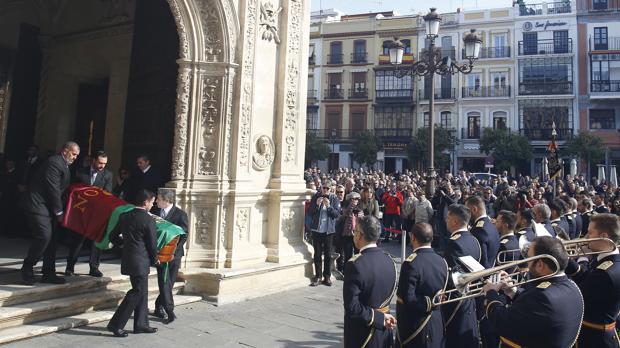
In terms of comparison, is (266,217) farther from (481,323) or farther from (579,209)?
(579,209)

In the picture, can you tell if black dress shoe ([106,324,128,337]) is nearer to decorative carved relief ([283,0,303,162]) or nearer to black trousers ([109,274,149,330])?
black trousers ([109,274,149,330])

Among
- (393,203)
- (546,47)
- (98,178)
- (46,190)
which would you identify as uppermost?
(546,47)

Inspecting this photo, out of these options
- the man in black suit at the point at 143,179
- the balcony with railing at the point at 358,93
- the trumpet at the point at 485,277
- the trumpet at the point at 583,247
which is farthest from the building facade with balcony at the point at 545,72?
the trumpet at the point at 485,277

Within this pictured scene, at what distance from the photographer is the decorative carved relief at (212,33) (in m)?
7.52

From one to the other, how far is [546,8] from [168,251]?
142ft

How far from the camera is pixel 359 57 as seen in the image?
148 feet

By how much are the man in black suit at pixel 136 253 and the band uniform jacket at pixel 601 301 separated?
14.1 ft

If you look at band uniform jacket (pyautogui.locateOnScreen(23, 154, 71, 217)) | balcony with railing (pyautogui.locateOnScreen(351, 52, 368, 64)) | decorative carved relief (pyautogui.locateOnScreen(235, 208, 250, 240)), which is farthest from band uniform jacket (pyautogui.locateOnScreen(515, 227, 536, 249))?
balcony with railing (pyautogui.locateOnScreen(351, 52, 368, 64))

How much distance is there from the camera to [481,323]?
5246 millimetres

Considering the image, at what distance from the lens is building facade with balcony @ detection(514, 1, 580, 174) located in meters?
38.7

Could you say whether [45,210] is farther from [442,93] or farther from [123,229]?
[442,93]

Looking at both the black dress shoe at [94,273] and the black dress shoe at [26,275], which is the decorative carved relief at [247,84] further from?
the black dress shoe at [26,275]

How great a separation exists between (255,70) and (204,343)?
14.6 ft

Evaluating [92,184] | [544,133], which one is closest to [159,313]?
[92,184]
